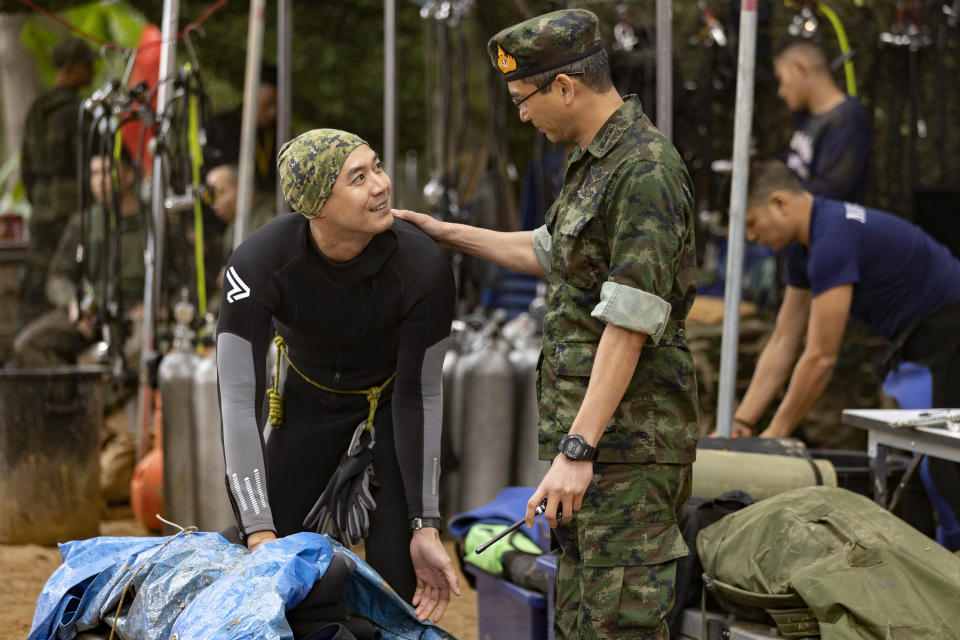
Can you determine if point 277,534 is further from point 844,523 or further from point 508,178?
point 508,178

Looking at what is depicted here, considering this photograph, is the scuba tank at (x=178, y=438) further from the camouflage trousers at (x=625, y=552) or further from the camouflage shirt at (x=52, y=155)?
the camouflage shirt at (x=52, y=155)

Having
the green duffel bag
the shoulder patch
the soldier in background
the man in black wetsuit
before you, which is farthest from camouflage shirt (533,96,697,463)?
the soldier in background

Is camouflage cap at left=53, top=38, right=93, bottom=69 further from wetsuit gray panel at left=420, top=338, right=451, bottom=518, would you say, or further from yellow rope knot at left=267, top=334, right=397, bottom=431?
wetsuit gray panel at left=420, top=338, right=451, bottom=518

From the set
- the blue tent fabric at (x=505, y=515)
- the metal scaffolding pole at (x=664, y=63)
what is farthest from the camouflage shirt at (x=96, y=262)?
the metal scaffolding pole at (x=664, y=63)

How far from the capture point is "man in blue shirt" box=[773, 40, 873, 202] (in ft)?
21.8

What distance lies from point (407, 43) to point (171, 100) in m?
6.28

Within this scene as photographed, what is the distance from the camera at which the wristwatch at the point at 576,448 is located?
2.66m

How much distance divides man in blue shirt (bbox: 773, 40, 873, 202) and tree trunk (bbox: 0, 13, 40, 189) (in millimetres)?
7975

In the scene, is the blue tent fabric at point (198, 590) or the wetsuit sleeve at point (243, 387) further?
the wetsuit sleeve at point (243, 387)

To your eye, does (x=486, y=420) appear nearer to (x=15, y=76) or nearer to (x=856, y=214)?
(x=856, y=214)

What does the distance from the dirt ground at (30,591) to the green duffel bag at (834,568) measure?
6.87 ft

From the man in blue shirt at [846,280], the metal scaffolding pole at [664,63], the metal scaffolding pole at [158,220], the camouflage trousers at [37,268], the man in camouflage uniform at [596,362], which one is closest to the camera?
the man in camouflage uniform at [596,362]

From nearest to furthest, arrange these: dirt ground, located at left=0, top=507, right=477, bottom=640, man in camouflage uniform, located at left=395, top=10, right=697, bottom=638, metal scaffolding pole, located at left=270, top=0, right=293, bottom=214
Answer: man in camouflage uniform, located at left=395, top=10, right=697, bottom=638
dirt ground, located at left=0, top=507, right=477, bottom=640
metal scaffolding pole, located at left=270, top=0, right=293, bottom=214

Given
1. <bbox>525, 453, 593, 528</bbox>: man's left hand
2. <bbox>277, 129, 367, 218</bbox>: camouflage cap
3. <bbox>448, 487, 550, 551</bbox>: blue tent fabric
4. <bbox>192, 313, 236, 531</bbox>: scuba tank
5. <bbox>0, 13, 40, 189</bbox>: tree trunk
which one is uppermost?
<bbox>0, 13, 40, 189</bbox>: tree trunk
